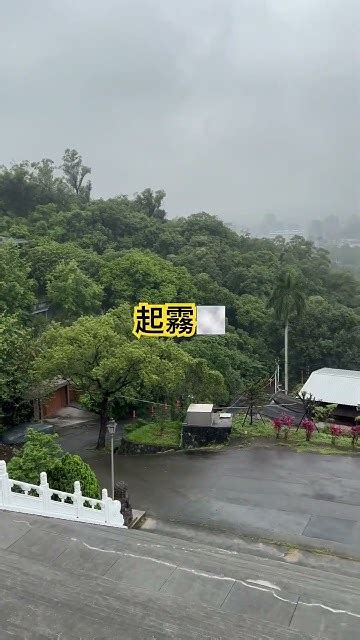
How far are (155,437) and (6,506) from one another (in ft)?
24.9

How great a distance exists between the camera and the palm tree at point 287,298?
34.2 m

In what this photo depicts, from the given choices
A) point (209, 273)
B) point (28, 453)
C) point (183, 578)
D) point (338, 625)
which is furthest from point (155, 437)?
point (209, 273)

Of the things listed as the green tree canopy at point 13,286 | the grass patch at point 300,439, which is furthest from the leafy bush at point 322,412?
the green tree canopy at point 13,286

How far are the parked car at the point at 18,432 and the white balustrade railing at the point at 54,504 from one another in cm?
780

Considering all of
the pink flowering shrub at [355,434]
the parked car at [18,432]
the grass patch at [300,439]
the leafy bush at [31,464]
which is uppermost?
the leafy bush at [31,464]

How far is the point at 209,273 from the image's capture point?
137 feet

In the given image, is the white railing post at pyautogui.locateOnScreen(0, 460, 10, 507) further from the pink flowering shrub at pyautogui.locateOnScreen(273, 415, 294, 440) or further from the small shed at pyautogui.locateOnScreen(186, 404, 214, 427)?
the pink flowering shrub at pyautogui.locateOnScreen(273, 415, 294, 440)

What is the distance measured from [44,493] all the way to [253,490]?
5566mm

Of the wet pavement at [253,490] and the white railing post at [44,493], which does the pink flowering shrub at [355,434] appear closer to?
the wet pavement at [253,490]

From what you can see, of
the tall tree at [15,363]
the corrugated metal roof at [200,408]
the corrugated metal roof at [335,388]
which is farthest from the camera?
the corrugated metal roof at [335,388]

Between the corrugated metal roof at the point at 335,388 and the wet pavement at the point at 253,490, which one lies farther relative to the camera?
the corrugated metal roof at the point at 335,388

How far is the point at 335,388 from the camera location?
26.2m

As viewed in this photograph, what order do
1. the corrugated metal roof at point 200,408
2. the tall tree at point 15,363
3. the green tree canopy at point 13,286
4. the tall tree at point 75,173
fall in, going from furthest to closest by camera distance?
the tall tree at point 75,173, the green tree canopy at point 13,286, the tall tree at point 15,363, the corrugated metal roof at point 200,408

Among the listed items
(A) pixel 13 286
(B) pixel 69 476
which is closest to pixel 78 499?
(B) pixel 69 476
